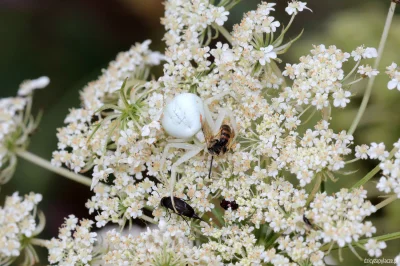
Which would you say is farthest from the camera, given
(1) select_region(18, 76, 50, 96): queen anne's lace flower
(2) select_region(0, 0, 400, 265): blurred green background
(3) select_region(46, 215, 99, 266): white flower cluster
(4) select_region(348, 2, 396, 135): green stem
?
(2) select_region(0, 0, 400, 265): blurred green background

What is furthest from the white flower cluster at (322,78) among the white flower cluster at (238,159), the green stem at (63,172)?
the green stem at (63,172)

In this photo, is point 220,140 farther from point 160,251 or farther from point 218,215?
point 160,251

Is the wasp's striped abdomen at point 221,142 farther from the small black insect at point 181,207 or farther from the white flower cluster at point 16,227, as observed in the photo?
the white flower cluster at point 16,227

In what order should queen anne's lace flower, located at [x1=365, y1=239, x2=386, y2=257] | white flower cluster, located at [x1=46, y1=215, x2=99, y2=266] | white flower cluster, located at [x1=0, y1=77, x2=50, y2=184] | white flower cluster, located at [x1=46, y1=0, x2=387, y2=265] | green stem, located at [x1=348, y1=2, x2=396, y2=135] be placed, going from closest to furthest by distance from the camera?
queen anne's lace flower, located at [x1=365, y1=239, x2=386, y2=257] → white flower cluster, located at [x1=46, y1=0, x2=387, y2=265] → green stem, located at [x1=348, y1=2, x2=396, y2=135] → white flower cluster, located at [x1=46, y1=215, x2=99, y2=266] → white flower cluster, located at [x1=0, y1=77, x2=50, y2=184]

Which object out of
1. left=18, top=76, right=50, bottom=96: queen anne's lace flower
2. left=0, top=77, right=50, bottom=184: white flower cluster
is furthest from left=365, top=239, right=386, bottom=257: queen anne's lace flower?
left=18, top=76, right=50, bottom=96: queen anne's lace flower

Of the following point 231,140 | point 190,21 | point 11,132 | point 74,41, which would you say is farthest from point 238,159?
point 74,41

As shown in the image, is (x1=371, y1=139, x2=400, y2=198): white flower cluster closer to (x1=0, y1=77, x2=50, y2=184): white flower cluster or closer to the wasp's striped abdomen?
the wasp's striped abdomen
